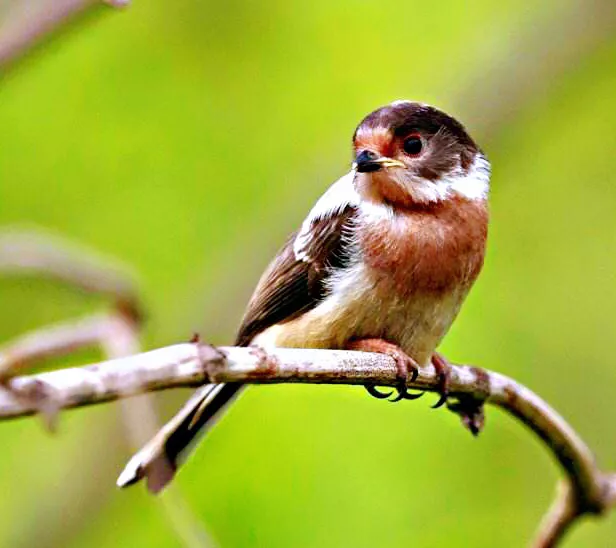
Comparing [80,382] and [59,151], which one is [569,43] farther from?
[80,382]

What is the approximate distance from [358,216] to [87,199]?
8.78 feet

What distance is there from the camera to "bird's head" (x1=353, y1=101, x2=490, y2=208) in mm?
4535

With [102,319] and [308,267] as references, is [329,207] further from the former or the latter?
[102,319]

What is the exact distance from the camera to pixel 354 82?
732 centimetres

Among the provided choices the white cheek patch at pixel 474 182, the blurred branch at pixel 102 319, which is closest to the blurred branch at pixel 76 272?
the blurred branch at pixel 102 319

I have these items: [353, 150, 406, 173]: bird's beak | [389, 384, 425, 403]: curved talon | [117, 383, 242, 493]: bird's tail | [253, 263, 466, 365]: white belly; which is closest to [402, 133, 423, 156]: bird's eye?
[353, 150, 406, 173]: bird's beak

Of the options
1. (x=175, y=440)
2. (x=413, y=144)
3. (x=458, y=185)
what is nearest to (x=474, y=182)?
(x=458, y=185)

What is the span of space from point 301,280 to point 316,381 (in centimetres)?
158

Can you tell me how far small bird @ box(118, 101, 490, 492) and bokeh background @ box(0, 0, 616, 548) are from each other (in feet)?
2.75

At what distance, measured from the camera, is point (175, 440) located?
4.22 meters

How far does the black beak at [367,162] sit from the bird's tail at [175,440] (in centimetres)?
91

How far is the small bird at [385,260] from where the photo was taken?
4.43 metres

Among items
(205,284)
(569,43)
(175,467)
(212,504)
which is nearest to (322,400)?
(212,504)

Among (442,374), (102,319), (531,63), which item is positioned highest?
(531,63)
